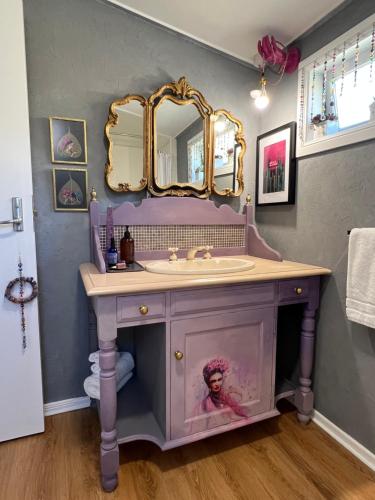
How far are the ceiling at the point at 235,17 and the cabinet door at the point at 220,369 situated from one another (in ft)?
4.84

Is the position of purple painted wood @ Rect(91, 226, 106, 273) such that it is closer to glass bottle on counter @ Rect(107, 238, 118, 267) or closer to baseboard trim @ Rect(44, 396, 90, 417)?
glass bottle on counter @ Rect(107, 238, 118, 267)

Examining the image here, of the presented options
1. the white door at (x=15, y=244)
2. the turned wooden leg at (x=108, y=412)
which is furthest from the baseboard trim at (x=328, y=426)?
the turned wooden leg at (x=108, y=412)

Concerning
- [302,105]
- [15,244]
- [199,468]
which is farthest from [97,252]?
[302,105]

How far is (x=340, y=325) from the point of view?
1531mm

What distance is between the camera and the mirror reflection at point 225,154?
74.7 inches

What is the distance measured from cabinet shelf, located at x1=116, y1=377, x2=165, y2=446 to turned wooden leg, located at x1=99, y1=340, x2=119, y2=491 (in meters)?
0.06

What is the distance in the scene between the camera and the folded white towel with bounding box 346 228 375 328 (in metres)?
1.27

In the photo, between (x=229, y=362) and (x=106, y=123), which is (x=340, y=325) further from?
(x=106, y=123)

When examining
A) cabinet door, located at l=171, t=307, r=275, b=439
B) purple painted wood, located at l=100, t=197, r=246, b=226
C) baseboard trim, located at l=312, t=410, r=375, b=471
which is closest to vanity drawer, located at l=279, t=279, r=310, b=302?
cabinet door, located at l=171, t=307, r=275, b=439

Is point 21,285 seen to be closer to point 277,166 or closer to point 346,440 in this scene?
point 277,166

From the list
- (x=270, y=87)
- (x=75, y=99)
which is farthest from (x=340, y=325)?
(x=75, y=99)

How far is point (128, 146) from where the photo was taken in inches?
67.3

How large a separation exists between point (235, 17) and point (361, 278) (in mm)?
1458

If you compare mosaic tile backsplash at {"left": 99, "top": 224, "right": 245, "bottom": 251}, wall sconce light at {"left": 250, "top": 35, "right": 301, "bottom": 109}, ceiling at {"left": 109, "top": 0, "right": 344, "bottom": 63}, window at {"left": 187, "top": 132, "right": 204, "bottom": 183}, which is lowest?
mosaic tile backsplash at {"left": 99, "top": 224, "right": 245, "bottom": 251}
